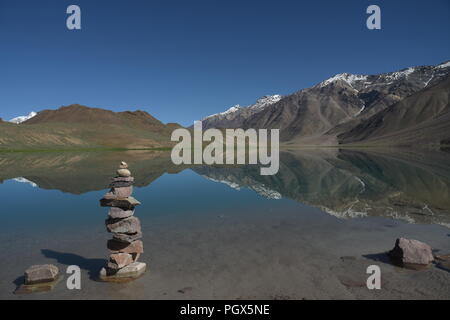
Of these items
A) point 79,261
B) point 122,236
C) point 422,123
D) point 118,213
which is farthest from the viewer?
point 422,123

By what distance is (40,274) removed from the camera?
9.73 metres

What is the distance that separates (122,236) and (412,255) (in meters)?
10.4

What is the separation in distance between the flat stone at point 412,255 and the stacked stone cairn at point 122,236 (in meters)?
9.40

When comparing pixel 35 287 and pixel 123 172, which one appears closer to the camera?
pixel 35 287

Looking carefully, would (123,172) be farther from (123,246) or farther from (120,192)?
(123,246)

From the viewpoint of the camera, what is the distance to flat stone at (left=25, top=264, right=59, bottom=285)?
9.62 metres

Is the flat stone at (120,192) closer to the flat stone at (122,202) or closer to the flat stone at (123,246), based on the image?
the flat stone at (122,202)

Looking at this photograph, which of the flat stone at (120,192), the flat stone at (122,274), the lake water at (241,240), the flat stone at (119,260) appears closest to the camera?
the lake water at (241,240)

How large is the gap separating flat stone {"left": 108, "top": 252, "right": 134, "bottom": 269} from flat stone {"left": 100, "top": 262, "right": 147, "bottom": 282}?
151mm

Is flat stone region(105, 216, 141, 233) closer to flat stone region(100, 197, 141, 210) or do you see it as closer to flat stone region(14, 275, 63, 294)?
flat stone region(100, 197, 141, 210)

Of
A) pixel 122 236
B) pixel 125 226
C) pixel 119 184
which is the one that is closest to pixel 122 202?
pixel 119 184

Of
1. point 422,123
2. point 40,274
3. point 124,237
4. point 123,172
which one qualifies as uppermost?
point 422,123

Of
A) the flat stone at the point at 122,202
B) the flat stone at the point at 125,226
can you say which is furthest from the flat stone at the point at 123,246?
the flat stone at the point at 122,202

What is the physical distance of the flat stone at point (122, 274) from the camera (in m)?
10.0
